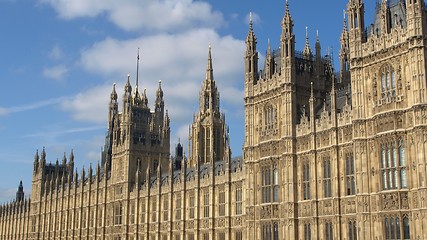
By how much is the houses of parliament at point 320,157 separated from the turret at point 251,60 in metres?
0.10

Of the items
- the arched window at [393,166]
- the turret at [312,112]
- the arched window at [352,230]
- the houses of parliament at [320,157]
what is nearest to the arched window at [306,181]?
the houses of parliament at [320,157]

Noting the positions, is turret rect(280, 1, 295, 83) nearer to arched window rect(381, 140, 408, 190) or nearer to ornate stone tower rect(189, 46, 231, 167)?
arched window rect(381, 140, 408, 190)

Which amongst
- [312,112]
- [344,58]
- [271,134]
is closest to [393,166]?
[312,112]

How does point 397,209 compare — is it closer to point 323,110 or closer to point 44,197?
point 323,110

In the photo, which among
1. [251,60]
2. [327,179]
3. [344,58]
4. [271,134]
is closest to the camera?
[327,179]

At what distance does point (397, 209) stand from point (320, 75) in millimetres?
18410

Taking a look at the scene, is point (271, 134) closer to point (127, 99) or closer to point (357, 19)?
point (357, 19)

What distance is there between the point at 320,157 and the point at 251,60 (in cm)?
1352

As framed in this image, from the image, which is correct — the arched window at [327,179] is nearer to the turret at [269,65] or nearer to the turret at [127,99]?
the turret at [269,65]

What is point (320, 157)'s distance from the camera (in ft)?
162

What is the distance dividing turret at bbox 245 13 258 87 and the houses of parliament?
0.33ft

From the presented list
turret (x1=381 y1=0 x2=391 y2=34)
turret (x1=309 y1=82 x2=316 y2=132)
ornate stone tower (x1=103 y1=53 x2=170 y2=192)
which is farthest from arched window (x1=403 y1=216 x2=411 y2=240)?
ornate stone tower (x1=103 y1=53 x2=170 y2=192)

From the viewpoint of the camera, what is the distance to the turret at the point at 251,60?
57.7m

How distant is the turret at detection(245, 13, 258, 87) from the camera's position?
57.7m
